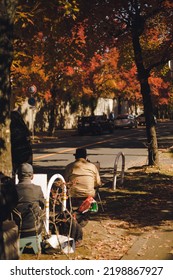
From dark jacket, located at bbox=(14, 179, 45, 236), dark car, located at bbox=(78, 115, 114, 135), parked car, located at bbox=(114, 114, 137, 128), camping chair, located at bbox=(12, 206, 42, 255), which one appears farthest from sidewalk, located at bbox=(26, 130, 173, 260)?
parked car, located at bbox=(114, 114, 137, 128)

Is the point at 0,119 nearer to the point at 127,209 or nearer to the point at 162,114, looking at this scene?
the point at 127,209

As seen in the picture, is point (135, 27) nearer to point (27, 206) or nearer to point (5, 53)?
point (5, 53)

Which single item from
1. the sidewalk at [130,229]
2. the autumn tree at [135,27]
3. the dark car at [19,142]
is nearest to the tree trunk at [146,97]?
the autumn tree at [135,27]

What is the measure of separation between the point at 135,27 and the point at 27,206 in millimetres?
9772

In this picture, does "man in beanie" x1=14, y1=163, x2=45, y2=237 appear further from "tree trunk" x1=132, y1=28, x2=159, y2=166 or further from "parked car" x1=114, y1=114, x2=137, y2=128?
"parked car" x1=114, y1=114, x2=137, y2=128

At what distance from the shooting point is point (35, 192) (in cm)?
643

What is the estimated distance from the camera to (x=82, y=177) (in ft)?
25.7

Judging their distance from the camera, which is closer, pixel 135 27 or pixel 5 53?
pixel 5 53

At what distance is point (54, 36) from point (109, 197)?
4546 millimetres

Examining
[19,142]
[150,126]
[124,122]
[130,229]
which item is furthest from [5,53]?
[124,122]

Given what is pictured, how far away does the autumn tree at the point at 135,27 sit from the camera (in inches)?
535

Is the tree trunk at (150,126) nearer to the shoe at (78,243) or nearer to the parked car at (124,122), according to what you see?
the shoe at (78,243)

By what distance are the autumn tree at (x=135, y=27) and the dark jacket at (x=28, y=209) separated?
26.0 feet

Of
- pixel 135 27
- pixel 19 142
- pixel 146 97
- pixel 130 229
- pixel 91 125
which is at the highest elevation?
pixel 135 27
